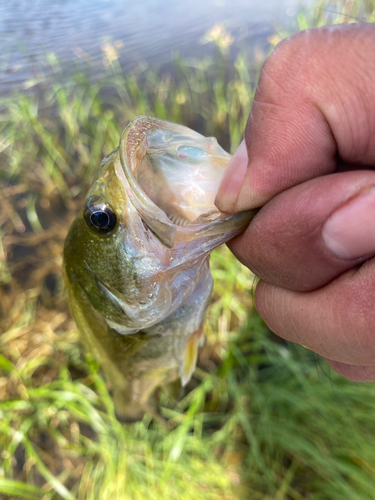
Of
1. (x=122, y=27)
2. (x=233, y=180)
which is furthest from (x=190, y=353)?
(x=122, y=27)

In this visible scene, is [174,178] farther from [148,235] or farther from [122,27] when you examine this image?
[122,27]

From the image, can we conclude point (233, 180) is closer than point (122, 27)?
Yes

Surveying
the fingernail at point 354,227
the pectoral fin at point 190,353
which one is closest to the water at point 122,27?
the pectoral fin at point 190,353

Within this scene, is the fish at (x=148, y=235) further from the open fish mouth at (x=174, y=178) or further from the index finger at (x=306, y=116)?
the index finger at (x=306, y=116)

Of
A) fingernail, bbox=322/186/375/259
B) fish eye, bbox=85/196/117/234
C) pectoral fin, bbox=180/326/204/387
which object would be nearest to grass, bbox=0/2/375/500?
pectoral fin, bbox=180/326/204/387

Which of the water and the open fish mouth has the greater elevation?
the water

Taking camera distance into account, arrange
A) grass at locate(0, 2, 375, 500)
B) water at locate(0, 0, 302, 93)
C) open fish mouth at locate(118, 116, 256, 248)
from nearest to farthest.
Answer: open fish mouth at locate(118, 116, 256, 248) < grass at locate(0, 2, 375, 500) < water at locate(0, 0, 302, 93)

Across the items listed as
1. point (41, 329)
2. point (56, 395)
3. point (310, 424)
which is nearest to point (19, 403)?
point (56, 395)

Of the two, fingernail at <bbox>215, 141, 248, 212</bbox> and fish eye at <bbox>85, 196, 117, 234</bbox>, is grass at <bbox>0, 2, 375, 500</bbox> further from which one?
fish eye at <bbox>85, 196, 117, 234</bbox>
